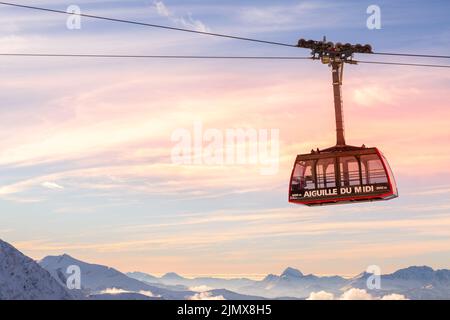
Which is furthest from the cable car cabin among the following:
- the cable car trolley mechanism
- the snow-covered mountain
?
the snow-covered mountain

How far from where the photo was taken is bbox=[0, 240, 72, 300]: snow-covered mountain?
552ft

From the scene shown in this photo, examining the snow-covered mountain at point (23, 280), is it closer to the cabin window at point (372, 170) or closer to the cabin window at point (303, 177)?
the cabin window at point (303, 177)

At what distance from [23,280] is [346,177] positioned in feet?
443

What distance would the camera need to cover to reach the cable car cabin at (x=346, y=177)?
48188 mm

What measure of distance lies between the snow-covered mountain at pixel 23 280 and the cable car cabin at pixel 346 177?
4972 inches

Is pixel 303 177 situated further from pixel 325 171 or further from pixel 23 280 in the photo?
→ pixel 23 280

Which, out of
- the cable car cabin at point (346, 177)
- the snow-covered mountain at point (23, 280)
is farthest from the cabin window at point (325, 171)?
the snow-covered mountain at point (23, 280)

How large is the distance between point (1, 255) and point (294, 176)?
5439 inches

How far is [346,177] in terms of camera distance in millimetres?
48438

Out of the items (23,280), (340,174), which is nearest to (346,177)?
(340,174)

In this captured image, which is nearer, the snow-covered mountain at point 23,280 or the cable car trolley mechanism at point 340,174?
the cable car trolley mechanism at point 340,174

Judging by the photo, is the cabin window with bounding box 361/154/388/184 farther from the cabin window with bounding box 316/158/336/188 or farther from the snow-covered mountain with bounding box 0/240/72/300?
the snow-covered mountain with bounding box 0/240/72/300
